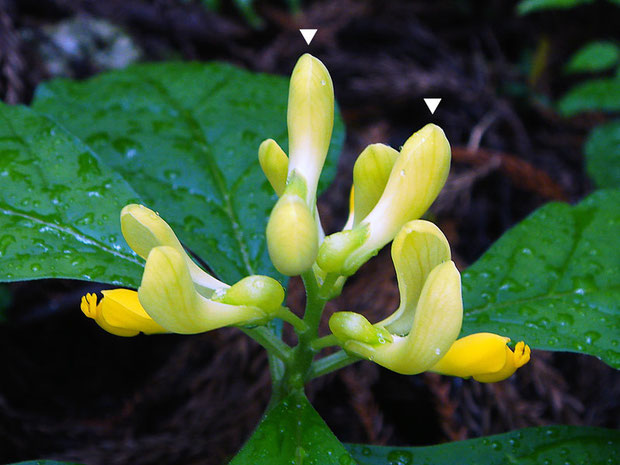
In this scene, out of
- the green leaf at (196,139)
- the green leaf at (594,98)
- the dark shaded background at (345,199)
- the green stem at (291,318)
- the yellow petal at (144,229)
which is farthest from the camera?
the green leaf at (594,98)

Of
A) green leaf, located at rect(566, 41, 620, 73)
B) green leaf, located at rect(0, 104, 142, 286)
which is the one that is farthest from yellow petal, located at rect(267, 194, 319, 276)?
green leaf, located at rect(566, 41, 620, 73)

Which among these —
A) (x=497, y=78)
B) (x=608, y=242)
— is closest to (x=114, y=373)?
(x=608, y=242)

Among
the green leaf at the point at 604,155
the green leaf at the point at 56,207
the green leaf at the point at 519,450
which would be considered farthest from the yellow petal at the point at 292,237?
the green leaf at the point at 604,155

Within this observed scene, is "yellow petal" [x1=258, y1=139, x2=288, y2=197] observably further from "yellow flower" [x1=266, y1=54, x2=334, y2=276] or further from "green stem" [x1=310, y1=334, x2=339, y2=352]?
"green stem" [x1=310, y1=334, x2=339, y2=352]

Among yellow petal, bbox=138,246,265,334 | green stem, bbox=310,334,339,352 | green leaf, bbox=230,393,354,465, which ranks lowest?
green leaf, bbox=230,393,354,465

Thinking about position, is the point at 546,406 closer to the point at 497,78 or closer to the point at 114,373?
the point at 114,373

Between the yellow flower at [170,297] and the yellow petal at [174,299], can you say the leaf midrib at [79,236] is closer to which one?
the yellow flower at [170,297]

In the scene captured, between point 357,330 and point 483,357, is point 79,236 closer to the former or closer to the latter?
point 357,330
